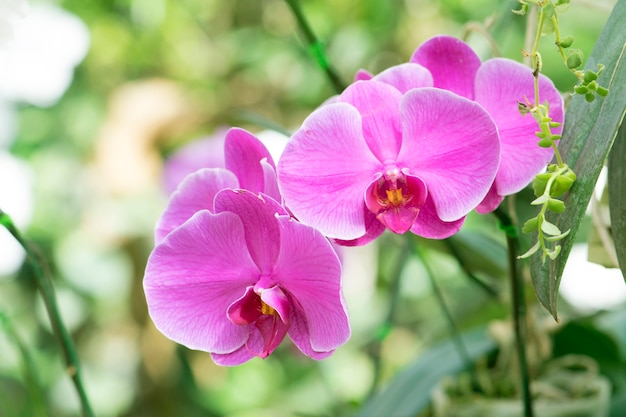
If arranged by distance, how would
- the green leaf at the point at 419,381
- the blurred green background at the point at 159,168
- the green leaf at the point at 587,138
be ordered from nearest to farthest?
1. the green leaf at the point at 587,138
2. the green leaf at the point at 419,381
3. the blurred green background at the point at 159,168

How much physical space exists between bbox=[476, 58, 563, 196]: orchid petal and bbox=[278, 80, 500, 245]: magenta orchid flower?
0.03 metres

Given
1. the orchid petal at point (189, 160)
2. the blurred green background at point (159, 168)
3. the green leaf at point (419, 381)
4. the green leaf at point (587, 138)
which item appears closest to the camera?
the green leaf at point (587, 138)

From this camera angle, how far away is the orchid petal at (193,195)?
305 mm

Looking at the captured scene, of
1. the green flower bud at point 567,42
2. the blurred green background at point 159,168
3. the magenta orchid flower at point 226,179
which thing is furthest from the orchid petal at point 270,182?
the blurred green background at point 159,168

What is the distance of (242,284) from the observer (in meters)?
0.29

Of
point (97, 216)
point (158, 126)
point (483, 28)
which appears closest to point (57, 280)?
point (97, 216)

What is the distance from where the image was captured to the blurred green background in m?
1.32

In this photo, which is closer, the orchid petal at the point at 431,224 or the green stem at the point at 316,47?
the orchid petal at the point at 431,224

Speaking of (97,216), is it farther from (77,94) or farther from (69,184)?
(77,94)

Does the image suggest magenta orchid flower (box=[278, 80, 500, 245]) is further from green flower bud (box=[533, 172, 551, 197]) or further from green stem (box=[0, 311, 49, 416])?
green stem (box=[0, 311, 49, 416])

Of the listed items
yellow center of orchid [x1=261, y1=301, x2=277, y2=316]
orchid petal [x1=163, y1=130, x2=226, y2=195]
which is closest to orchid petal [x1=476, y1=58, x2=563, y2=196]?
yellow center of orchid [x1=261, y1=301, x2=277, y2=316]

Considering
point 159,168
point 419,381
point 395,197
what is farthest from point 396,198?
point 159,168

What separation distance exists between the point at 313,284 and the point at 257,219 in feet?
0.11

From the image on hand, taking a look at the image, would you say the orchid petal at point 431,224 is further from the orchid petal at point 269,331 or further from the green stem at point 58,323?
the green stem at point 58,323
